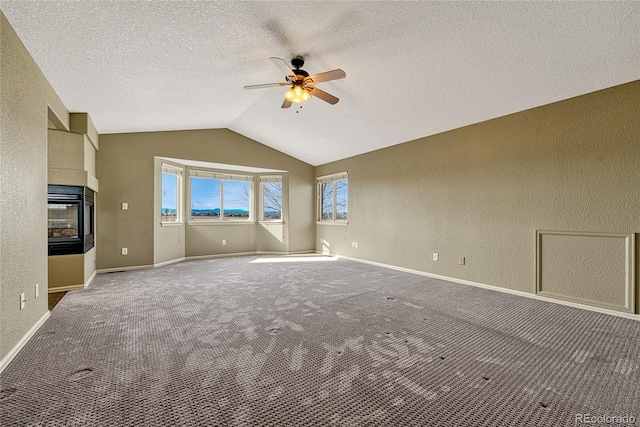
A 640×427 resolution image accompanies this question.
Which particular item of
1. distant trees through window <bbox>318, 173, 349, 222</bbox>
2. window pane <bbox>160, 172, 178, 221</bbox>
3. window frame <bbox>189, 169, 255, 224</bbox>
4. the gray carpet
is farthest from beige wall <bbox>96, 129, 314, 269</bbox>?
the gray carpet

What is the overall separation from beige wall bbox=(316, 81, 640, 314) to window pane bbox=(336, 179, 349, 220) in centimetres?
93

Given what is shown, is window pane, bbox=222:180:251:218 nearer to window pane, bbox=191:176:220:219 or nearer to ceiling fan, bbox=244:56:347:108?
window pane, bbox=191:176:220:219

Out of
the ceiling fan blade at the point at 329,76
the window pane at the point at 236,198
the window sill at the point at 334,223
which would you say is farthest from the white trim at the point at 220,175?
the ceiling fan blade at the point at 329,76

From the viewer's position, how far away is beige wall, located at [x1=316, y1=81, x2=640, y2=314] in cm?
309

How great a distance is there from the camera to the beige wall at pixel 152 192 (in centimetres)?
514

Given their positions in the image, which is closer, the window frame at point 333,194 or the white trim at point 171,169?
the white trim at point 171,169

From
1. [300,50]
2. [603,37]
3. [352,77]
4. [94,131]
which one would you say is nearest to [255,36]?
[300,50]

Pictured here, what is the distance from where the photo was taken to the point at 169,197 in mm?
6234

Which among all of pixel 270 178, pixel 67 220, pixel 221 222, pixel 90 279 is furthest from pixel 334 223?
pixel 67 220

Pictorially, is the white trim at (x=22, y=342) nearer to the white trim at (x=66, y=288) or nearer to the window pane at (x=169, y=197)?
the white trim at (x=66, y=288)

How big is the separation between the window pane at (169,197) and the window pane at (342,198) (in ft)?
12.3

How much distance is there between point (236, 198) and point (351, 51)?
5.10 m

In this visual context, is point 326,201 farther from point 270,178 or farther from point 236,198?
point 236,198

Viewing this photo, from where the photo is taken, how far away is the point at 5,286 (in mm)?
2027
